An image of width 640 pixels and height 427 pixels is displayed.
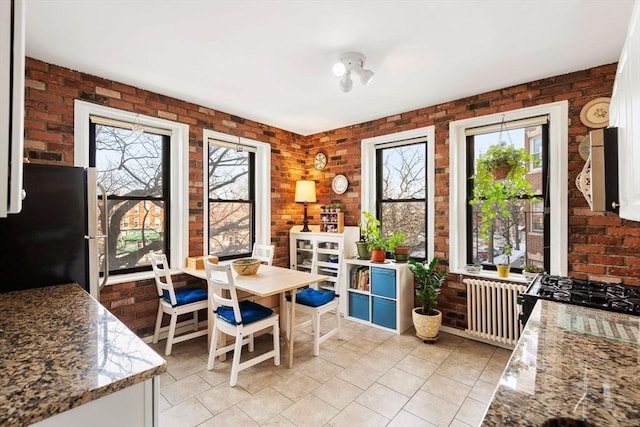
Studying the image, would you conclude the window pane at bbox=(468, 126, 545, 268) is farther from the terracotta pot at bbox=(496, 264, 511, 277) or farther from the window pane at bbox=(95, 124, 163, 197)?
the window pane at bbox=(95, 124, 163, 197)

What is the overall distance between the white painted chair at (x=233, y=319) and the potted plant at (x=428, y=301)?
1.44m

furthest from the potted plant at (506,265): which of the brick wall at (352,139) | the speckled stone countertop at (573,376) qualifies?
the speckled stone countertop at (573,376)

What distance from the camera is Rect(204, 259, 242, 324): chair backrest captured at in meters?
2.29

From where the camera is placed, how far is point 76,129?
2.59 metres

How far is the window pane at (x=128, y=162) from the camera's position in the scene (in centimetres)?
289

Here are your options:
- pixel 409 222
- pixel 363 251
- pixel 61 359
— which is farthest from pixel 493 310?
pixel 61 359

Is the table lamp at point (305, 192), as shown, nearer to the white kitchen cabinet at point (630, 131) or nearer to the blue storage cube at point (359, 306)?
the blue storage cube at point (359, 306)

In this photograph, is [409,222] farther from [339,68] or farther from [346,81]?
[339,68]

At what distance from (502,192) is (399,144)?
1366 mm

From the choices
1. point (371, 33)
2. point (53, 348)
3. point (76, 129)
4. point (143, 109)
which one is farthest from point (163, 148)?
point (53, 348)

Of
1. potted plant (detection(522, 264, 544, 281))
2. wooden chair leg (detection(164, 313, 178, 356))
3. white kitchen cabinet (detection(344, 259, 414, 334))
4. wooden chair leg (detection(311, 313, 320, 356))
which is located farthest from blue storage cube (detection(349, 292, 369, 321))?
wooden chair leg (detection(164, 313, 178, 356))

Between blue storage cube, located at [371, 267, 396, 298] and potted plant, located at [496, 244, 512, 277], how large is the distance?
1.00 m

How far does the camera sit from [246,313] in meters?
2.49

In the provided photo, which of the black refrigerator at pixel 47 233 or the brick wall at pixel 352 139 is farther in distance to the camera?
the brick wall at pixel 352 139
